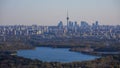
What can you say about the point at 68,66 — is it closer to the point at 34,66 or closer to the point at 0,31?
the point at 34,66

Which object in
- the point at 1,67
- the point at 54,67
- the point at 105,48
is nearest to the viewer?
the point at 1,67

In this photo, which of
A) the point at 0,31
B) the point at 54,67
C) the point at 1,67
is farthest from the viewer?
the point at 0,31

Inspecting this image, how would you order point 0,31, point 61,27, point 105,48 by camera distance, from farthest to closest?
point 61,27 < point 0,31 < point 105,48

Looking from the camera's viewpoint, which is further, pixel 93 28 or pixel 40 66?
pixel 93 28

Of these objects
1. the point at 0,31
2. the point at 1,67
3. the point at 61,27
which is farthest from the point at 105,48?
the point at 61,27

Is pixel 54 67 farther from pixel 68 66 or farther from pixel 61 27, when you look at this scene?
pixel 61 27

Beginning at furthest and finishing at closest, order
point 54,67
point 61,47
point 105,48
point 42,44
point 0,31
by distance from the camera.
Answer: point 0,31 → point 42,44 → point 61,47 → point 105,48 → point 54,67

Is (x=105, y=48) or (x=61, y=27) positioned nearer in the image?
(x=105, y=48)

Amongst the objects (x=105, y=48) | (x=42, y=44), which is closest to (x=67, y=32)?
(x=42, y=44)
